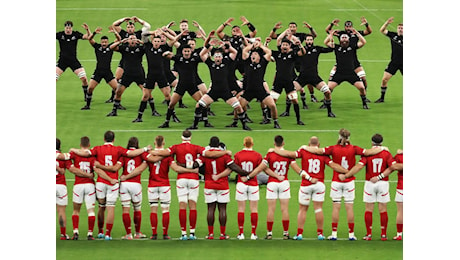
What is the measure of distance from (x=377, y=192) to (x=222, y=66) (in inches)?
236

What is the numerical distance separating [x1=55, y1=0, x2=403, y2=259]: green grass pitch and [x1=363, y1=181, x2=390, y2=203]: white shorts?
33.7 inches

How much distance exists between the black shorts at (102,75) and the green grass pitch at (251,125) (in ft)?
2.56

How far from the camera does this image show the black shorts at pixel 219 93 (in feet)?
90.1

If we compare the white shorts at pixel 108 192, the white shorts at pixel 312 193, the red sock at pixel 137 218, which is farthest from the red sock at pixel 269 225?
the white shorts at pixel 108 192

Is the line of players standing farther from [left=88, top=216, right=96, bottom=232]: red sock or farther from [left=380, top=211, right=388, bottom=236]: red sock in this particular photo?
[left=380, top=211, right=388, bottom=236]: red sock

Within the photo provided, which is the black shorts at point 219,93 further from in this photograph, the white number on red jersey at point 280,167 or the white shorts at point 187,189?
the white number on red jersey at point 280,167

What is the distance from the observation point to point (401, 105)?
30188mm

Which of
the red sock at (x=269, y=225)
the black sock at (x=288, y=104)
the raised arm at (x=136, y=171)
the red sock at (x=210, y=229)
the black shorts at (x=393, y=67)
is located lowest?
the red sock at (x=210, y=229)

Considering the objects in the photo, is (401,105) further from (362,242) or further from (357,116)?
(362,242)

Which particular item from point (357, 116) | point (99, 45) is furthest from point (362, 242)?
point (99, 45)

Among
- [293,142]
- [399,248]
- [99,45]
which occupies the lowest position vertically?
[399,248]

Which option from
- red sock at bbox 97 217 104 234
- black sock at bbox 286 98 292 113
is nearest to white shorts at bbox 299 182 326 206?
red sock at bbox 97 217 104 234

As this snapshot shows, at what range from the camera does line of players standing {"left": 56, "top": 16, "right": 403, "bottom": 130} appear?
27.7 metres

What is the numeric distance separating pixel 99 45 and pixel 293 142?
5819mm
